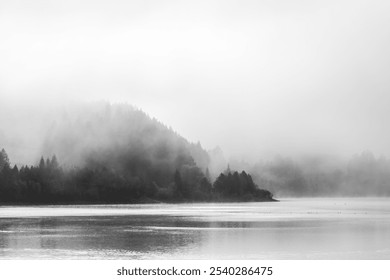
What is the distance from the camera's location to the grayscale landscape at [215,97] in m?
24.9

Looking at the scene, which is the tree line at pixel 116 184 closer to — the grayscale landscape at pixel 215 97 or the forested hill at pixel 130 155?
the forested hill at pixel 130 155

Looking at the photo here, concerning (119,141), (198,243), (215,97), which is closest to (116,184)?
(119,141)

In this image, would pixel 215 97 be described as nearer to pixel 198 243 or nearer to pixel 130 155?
pixel 130 155

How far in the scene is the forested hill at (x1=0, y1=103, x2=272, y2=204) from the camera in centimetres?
3133

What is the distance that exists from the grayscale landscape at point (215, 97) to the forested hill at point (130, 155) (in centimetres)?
13

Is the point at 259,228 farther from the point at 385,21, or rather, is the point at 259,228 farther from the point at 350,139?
the point at 385,21

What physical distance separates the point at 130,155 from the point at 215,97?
7.18m

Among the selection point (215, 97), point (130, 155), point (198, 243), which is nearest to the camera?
point (198, 243)

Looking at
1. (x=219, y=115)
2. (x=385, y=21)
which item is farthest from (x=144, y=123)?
(x=385, y=21)

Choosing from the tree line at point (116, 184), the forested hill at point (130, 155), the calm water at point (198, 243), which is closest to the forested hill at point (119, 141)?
the forested hill at point (130, 155)

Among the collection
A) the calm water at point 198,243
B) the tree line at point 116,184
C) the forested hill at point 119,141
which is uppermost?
the forested hill at point 119,141

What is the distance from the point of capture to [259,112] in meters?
29.0

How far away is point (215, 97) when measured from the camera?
1143 inches
